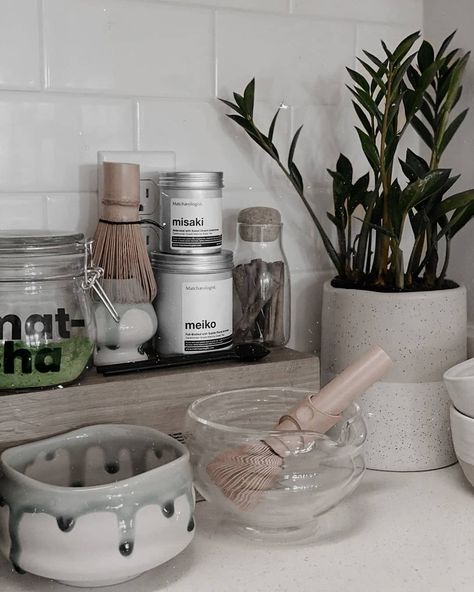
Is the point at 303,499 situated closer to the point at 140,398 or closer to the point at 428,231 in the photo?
the point at 140,398

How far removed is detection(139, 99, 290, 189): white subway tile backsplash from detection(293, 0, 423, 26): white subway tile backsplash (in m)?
0.14

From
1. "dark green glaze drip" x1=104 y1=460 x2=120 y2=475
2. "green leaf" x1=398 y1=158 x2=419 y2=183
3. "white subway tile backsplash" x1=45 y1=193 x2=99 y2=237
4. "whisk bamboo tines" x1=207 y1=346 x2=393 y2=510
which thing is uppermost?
"green leaf" x1=398 y1=158 x2=419 y2=183

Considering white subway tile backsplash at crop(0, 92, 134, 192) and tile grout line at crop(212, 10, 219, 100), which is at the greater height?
tile grout line at crop(212, 10, 219, 100)

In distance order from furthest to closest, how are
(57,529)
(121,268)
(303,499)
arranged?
(121,268) → (303,499) → (57,529)

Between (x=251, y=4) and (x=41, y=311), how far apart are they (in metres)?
0.51

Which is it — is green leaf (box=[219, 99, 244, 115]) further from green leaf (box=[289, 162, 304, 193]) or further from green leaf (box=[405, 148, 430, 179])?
green leaf (box=[405, 148, 430, 179])

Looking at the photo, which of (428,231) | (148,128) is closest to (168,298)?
(148,128)

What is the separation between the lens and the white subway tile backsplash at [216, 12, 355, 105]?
1107 mm

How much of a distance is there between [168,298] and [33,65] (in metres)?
0.31

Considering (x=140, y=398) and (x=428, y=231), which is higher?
(x=428, y=231)

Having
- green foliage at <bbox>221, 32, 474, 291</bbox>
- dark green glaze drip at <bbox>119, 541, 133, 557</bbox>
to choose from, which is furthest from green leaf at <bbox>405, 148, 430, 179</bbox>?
dark green glaze drip at <bbox>119, 541, 133, 557</bbox>

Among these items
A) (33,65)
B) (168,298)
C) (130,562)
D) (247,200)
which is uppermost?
(33,65)

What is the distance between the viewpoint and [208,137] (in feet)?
3.63

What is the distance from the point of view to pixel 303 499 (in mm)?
832
